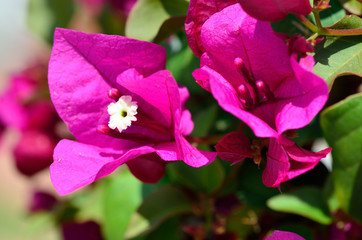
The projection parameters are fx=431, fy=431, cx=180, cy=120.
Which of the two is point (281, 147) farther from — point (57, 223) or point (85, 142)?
point (57, 223)

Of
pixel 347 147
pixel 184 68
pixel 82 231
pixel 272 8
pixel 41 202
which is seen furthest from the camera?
pixel 41 202

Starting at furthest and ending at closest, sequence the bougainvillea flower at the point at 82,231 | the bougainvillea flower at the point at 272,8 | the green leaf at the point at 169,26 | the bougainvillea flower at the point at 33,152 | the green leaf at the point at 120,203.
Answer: the bougainvillea flower at the point at 33,152
the bougainvillea flower at the point at 82,231
the green leaf at the point at 120,203
the green leaf at the point at 169,26
the bougainvillea flower at the point at 272,8

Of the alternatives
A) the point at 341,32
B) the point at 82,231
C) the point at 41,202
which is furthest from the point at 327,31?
the point at 41,202

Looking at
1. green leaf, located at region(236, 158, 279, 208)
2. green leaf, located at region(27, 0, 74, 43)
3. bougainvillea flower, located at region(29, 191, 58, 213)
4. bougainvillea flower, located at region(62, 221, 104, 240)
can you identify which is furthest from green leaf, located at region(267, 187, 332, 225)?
bougainvillea flower, located at region(29, 191, 58, 213)

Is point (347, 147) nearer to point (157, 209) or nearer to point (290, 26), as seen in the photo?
point (290, 26)

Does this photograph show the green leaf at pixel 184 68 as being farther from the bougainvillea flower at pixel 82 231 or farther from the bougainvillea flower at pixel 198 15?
the bougainvillea flower at pixel 82 231

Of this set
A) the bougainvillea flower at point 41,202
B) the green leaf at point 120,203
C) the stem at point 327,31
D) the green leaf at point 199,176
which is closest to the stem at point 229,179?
the green leaf at point 199,176

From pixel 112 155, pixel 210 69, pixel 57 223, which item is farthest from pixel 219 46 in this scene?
pixel 57 223
